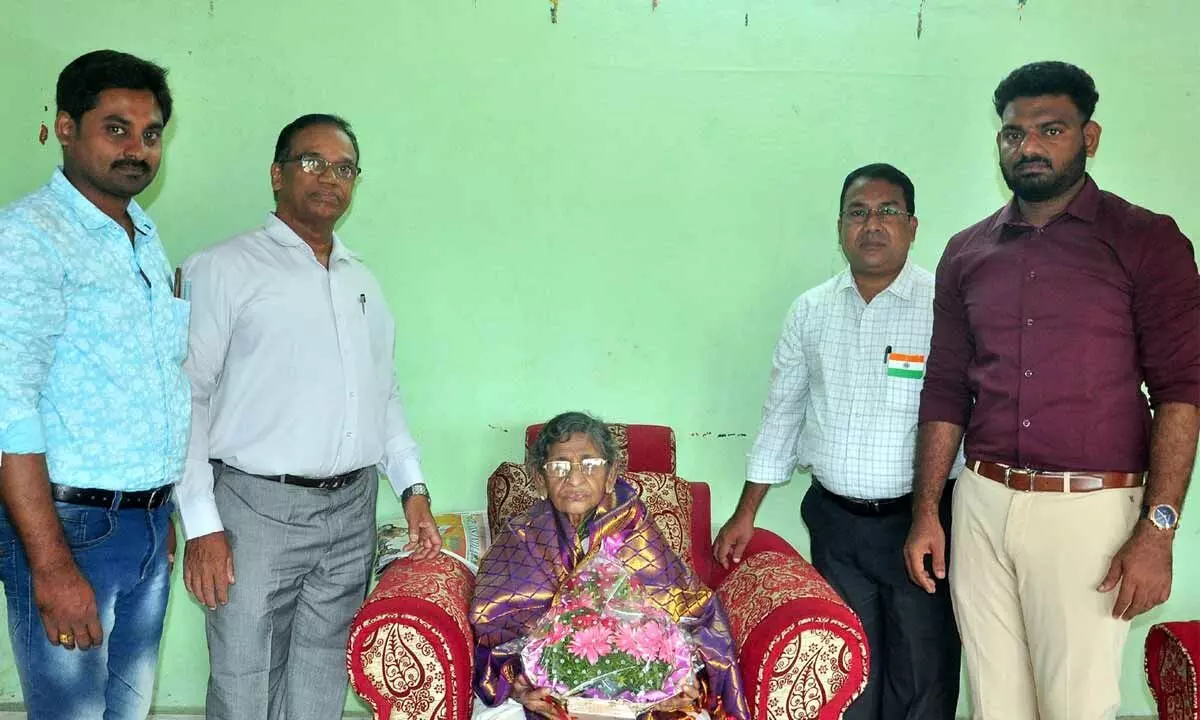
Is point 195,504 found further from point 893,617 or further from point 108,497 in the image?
Answer: point 893,617

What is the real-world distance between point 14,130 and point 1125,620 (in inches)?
142

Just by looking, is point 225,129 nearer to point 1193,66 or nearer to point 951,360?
point 951,360

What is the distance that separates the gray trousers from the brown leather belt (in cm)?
170

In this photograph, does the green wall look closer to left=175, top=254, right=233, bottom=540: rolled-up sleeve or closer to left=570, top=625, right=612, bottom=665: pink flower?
left=175, top=254, right=233, bottom=540: rolled-up sleeve

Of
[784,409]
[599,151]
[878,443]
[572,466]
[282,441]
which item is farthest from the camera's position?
[599,151]

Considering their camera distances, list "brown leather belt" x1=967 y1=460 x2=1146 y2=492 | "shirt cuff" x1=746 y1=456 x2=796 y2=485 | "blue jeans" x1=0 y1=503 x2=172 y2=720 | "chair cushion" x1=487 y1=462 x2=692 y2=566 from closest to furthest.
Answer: "blue jeans" x1=0 y1=503 x2=172 y2=720 < "brown leather belt" x1=967 y1=460 x2=1146 y2=492 < "chair cushion" x1=487 y1=462 x2=692 y2=566 < "shirt cuff" x1=746 y1=456 x2=796 y2=485

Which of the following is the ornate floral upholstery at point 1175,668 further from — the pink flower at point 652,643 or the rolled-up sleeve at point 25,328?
the rolled-up sleeve at point 25,328

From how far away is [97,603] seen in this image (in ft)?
5.99

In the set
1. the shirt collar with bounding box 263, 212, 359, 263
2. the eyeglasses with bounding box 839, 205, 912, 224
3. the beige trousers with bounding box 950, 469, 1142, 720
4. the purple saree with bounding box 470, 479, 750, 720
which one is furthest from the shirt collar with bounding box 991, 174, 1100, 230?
the shirt collar with bounding box 263, 212, 359, 263

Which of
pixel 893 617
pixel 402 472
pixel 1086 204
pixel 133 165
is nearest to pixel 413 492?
pixel 402 472

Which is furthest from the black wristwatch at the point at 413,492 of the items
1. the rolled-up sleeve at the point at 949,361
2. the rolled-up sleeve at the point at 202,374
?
the rolled-up sleeve at the point at 949,361

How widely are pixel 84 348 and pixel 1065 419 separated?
2.15m

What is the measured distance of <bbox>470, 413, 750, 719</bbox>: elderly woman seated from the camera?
2.26 m

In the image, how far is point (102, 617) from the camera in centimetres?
184
